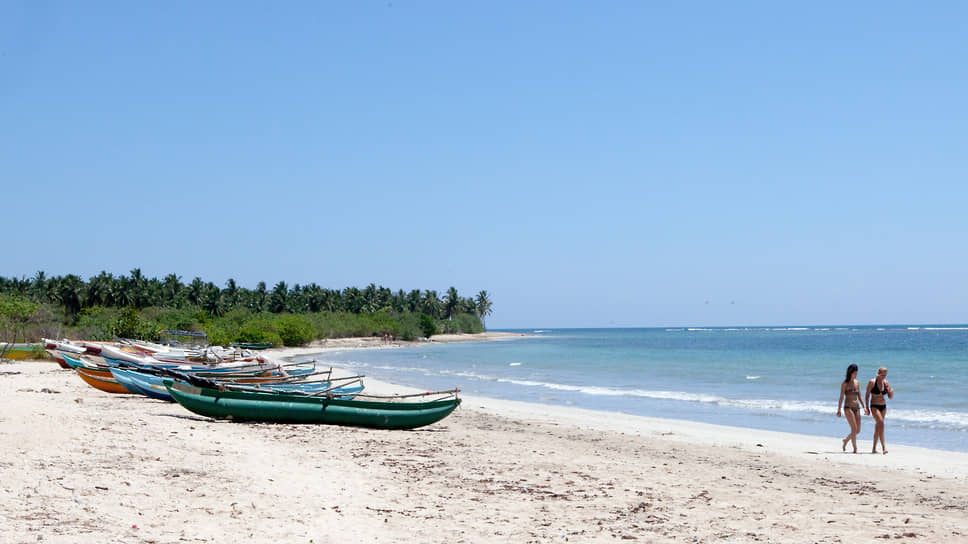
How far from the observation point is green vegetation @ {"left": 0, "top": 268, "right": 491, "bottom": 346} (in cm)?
5316

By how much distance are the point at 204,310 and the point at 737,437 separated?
84496 millimetres

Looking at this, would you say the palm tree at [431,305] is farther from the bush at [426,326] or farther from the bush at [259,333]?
the bush at [259,333]

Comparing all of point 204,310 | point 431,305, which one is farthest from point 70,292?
point 431,305

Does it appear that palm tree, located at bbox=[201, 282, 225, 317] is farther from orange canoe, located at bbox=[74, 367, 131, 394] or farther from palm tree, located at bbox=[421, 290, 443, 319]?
orange canoe, located at bbox=[74, 367, 131, 394]

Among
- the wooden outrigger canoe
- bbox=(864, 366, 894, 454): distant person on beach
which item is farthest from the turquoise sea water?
the wooden outrigger canoe

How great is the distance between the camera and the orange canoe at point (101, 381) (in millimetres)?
20781

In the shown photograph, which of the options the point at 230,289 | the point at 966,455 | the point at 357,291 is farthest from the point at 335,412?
the point at 357,291

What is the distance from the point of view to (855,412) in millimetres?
13617

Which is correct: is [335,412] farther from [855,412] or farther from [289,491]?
[855,412]

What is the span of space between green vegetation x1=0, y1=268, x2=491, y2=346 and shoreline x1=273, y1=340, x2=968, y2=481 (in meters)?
30.2

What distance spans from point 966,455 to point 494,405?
13.1 m

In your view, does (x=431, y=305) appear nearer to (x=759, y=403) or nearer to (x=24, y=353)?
(x=24, y=353)

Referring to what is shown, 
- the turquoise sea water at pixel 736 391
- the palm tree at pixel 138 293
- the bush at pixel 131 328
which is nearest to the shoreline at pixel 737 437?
the turquoise sea water at pixel 736 391

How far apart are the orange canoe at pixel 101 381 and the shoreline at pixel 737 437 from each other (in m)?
9.68
